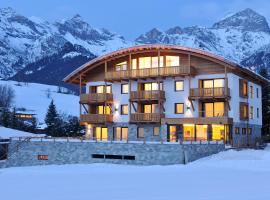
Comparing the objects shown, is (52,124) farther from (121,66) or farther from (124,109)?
(121,66)

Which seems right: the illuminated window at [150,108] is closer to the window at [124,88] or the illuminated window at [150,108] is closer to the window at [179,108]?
the window at [179,108]

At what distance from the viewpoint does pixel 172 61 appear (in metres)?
46.2

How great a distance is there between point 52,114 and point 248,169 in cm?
5605

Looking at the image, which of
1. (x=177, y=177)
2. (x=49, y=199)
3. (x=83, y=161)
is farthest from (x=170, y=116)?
(x=49, y=199)

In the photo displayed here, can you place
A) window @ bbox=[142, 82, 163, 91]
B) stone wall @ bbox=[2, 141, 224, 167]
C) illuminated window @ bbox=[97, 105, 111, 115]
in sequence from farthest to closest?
illuminated window @ bbox=[97, 105, 111, 115] < window @ bbox=[142, 82, 163, 91] < stone wall @ bbox=[2, 141, 224, 167]

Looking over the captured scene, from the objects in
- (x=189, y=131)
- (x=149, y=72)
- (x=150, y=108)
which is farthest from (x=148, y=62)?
(x=189, y=131)

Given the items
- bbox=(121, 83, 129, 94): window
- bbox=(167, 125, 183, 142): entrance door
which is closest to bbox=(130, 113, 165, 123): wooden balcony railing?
bbox=(167, 125, 183, 142): entrance door

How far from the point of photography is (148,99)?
45.5 metres

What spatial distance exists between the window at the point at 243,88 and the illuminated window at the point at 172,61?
6637 millimetres

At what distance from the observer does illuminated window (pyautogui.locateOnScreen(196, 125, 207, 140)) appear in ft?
143

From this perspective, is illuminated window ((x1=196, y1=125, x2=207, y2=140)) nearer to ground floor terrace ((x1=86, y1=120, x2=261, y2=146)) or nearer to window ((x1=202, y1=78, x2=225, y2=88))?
ground floor terrace ((x1=86, y1=120, x2=261, y2=146))

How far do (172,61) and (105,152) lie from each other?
1345cm

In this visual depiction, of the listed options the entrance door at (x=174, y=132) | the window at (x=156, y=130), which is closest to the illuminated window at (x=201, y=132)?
the entrance door at (x=174, y=132)

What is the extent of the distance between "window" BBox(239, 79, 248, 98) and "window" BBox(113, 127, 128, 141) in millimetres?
12822
